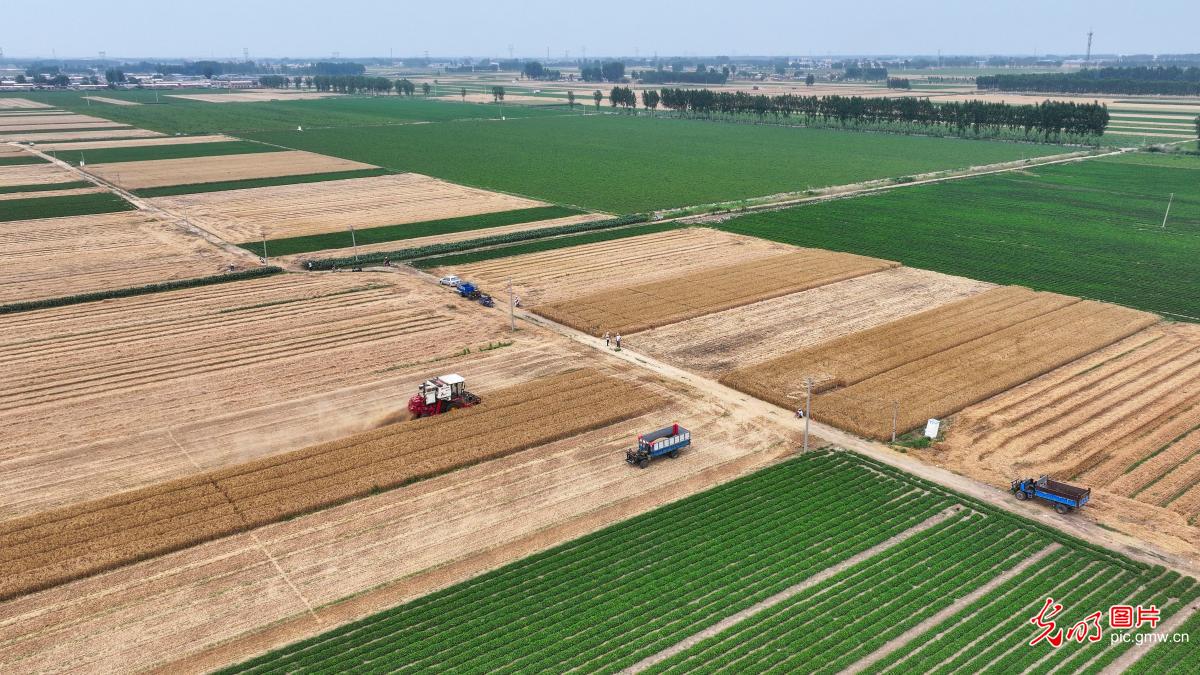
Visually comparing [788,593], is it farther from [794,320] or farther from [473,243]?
[473,243]

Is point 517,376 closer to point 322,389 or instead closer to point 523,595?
point 322,389

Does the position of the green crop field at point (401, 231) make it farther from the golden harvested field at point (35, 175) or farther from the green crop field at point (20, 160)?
the green crop field at point (20, 160)

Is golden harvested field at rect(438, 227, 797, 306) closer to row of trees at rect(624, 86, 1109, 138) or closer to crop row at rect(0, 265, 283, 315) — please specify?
crop row at rect(0, 265, 283, 315)

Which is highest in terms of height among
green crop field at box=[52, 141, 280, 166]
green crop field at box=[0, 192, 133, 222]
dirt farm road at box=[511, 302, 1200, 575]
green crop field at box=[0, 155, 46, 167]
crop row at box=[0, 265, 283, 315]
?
green crop field at box=[52, 141, 280, 166]

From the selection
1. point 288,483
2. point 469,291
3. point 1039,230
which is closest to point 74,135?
point 469,291

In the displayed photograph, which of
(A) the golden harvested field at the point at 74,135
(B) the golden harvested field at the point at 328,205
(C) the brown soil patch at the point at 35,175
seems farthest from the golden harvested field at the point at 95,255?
(A) the golden harvested field at the point at 74,135

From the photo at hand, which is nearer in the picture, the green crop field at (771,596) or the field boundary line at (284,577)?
the green crop field at (771,596)

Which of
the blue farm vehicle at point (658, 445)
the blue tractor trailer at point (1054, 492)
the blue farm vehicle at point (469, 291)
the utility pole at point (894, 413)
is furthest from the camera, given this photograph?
the blue farm vehicle at point (469, 291)

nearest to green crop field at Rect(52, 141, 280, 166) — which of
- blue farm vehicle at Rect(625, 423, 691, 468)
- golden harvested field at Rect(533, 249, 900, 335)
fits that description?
golden harvested field at Rect(533, 249, 900, 335)
